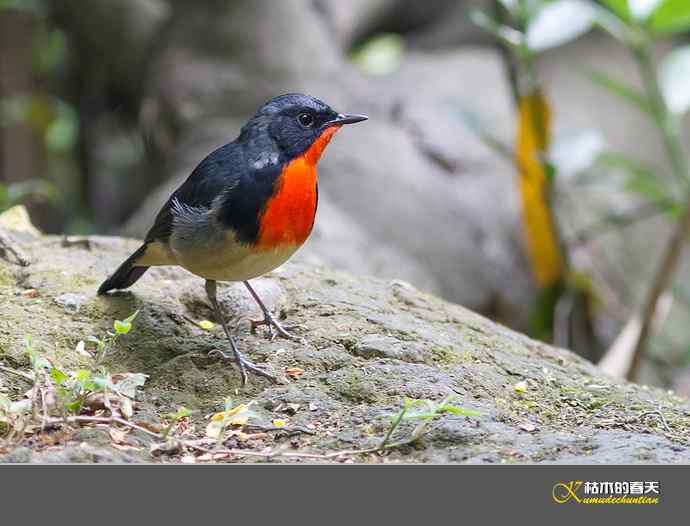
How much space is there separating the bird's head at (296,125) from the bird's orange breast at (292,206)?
0.05 ft

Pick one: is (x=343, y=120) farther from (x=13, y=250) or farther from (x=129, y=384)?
(x=13, y=250)

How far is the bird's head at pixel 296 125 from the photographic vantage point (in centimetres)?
383

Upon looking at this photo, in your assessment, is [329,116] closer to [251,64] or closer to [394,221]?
[394,221]

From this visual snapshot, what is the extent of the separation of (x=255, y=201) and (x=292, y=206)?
15 cm

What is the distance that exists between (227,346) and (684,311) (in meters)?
6.11

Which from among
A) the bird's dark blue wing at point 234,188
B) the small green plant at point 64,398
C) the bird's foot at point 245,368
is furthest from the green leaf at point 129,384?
the bird's dark blue wing at point 234,188

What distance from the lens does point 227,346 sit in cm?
388

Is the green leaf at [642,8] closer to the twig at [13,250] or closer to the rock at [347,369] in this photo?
the rock at [347,369]

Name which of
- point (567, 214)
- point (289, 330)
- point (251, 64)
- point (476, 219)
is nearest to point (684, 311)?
point (567, 214)

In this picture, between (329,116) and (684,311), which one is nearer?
(329,116)

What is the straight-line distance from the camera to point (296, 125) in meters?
3.86
